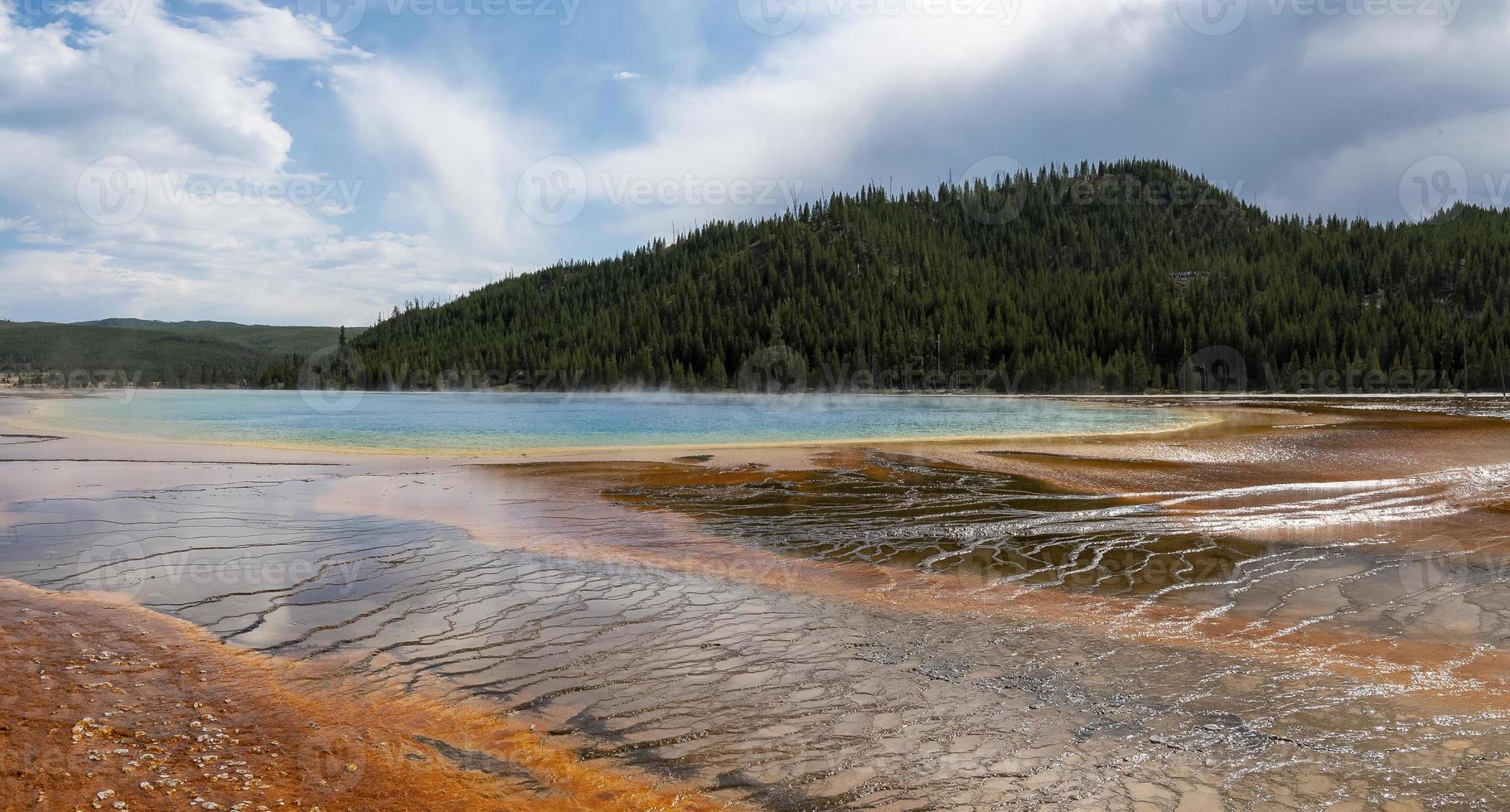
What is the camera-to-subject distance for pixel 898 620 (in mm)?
9500

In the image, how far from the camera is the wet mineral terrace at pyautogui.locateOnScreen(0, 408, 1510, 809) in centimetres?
582

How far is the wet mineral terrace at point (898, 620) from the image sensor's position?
5820mm

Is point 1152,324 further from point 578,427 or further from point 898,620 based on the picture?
point 898,620

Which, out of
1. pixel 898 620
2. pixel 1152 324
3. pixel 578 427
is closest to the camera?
pixel 898 620

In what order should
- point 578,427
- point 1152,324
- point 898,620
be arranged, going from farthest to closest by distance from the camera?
1. point 1152,324
2. point 578,427
3. point 898,620

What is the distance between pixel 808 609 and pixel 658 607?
6.08 ft

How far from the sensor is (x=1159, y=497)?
20094 millimetres

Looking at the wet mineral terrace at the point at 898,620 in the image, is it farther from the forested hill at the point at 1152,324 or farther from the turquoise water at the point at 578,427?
the forested hill at the point at 1152,324

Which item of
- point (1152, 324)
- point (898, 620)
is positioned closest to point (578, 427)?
point (898, 620)

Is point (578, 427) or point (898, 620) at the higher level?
point (578, 427)

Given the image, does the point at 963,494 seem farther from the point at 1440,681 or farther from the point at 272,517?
the point at 272,517

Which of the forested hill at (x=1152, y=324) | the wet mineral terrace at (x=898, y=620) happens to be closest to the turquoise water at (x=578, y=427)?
the wet mineral terrace at (x=898, y=620)

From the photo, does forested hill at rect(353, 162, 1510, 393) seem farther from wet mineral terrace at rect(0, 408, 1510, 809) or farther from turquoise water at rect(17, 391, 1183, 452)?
wet mineral terrace at rect(0, 408, 1510, 809)

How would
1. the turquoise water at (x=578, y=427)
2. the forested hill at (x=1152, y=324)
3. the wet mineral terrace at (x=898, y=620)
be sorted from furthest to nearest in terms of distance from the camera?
the forested hill at (x=1152, y=324), the turquoise water at (x=578, y=427), the wet mineral terrace at (x=898, y=620)
